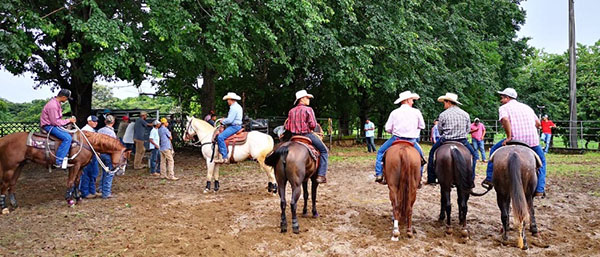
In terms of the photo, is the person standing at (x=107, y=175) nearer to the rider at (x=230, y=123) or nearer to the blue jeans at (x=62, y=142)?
the blue jeans at (x=62, y=142)

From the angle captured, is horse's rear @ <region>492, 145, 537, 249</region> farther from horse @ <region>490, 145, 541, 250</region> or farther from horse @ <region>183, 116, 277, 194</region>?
horse @ <region>183, 116, 277, 194</region>

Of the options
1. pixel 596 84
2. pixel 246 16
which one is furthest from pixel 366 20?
pixel 596 84

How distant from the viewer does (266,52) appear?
14430 mm

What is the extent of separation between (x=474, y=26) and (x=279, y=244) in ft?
71.2

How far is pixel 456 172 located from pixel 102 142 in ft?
22.9

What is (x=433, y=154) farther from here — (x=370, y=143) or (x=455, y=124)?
(x=370, y=143)

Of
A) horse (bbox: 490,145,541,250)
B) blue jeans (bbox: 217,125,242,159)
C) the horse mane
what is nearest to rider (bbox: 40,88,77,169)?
the horse mane

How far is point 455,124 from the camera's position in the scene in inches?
246

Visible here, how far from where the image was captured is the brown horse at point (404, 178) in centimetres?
570

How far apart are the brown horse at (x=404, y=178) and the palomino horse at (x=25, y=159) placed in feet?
18.6

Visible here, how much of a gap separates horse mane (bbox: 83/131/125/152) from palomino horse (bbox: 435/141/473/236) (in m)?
6.53

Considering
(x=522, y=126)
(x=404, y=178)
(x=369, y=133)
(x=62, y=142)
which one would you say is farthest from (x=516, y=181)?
(x=369, y=133)

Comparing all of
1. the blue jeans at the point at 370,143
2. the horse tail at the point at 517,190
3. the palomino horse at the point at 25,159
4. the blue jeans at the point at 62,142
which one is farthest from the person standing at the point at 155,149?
the blue jeans at the point at 370,143

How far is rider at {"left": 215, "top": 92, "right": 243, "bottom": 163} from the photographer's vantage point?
346 inches
